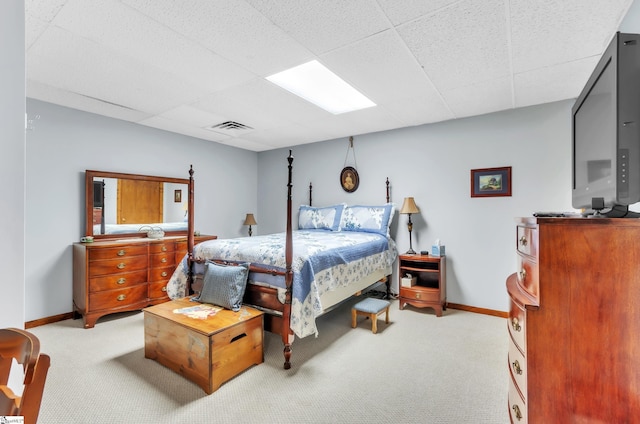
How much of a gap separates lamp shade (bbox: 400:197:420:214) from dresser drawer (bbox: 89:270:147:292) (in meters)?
3.48

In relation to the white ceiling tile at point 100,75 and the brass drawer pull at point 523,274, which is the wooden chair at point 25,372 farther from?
the white ceiling tile at point 100,75

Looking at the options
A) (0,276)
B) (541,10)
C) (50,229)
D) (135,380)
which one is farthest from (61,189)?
(541,10)

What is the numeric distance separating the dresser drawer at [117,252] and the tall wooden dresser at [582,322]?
Result: 3965 millimetres

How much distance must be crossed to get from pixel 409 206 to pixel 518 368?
2.78 m

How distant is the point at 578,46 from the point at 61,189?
5199mm

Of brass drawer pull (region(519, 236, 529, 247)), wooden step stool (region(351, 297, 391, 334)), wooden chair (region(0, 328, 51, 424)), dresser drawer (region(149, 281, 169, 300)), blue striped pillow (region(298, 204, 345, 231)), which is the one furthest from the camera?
blue striped pillow (region(298, 204, 345, 231))

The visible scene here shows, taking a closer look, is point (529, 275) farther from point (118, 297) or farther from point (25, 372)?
point (118, 297)

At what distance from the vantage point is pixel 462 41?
214cm

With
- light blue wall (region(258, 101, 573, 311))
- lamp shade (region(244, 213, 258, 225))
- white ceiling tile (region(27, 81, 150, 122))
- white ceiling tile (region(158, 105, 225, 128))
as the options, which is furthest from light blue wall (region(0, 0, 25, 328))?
lamp shade (region(244, 213, 258, 225))

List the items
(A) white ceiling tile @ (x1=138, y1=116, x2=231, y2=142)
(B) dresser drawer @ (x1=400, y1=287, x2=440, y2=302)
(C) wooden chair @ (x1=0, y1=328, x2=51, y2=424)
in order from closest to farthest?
(C) wooden chair @ (x1=0, y1=328, x2=51, y2=424)
(B) dresser drawer @ (x1=400, y1=287, x2=440, y2=302)
(A) white ceiling tile @ (x1=138, y1=116, x2=231, y2=142)

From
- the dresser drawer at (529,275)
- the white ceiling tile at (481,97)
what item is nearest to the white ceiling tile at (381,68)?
the white ceiling tile at (481,97)

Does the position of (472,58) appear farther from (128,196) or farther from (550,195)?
(128,196)

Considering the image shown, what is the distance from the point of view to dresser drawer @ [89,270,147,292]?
11.0 ft

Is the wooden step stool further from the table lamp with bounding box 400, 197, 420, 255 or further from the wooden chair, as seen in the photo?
the wooden chair
